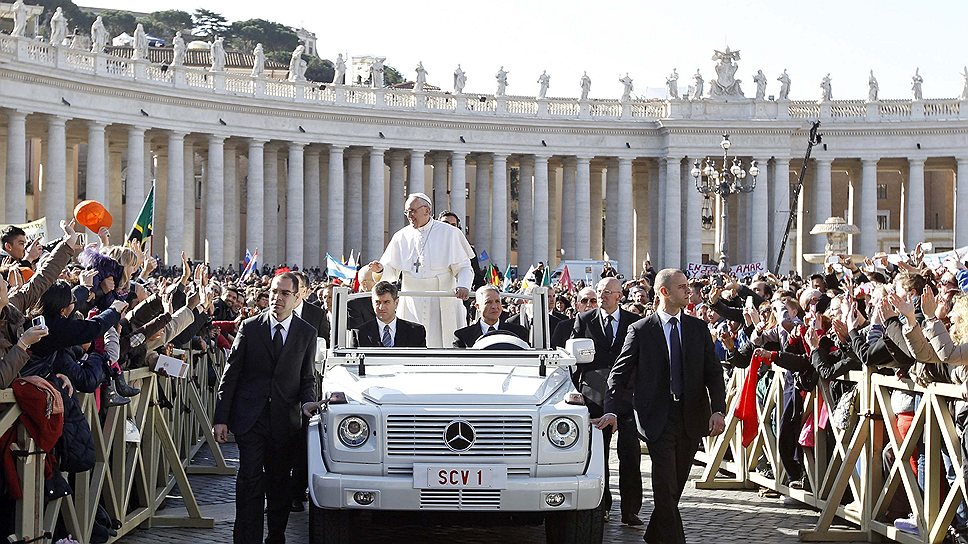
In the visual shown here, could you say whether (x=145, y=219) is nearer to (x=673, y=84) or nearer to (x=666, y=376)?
(x=666, y=376)

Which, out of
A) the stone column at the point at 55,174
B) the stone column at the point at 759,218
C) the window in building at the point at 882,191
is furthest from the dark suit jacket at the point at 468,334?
the window in building at the point at 882,191

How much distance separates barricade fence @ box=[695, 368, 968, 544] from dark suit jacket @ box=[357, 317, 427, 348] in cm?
453

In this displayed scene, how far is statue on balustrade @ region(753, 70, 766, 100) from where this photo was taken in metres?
78.6

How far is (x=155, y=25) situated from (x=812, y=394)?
136408 millimetres

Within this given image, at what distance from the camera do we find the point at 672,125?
7594 cm

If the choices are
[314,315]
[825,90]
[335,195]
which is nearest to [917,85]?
[825,90]

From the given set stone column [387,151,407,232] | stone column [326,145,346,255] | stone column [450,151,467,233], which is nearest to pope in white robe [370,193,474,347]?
stone column [326,145,346,255]

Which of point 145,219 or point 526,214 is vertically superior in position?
point 526,214

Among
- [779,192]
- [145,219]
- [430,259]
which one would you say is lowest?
[430,259]

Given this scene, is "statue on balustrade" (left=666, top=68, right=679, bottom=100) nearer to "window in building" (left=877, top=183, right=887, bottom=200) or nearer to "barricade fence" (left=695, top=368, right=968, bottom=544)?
"window in building" (left=877, top=183, right=887, bottom=200)

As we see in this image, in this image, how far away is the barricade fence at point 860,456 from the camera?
12.6 m

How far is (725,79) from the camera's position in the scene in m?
79.0

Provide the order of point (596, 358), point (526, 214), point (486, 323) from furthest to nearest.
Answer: point (526, 214), point (596, 358), point (486, 323)

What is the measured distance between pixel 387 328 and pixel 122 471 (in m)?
3.16
